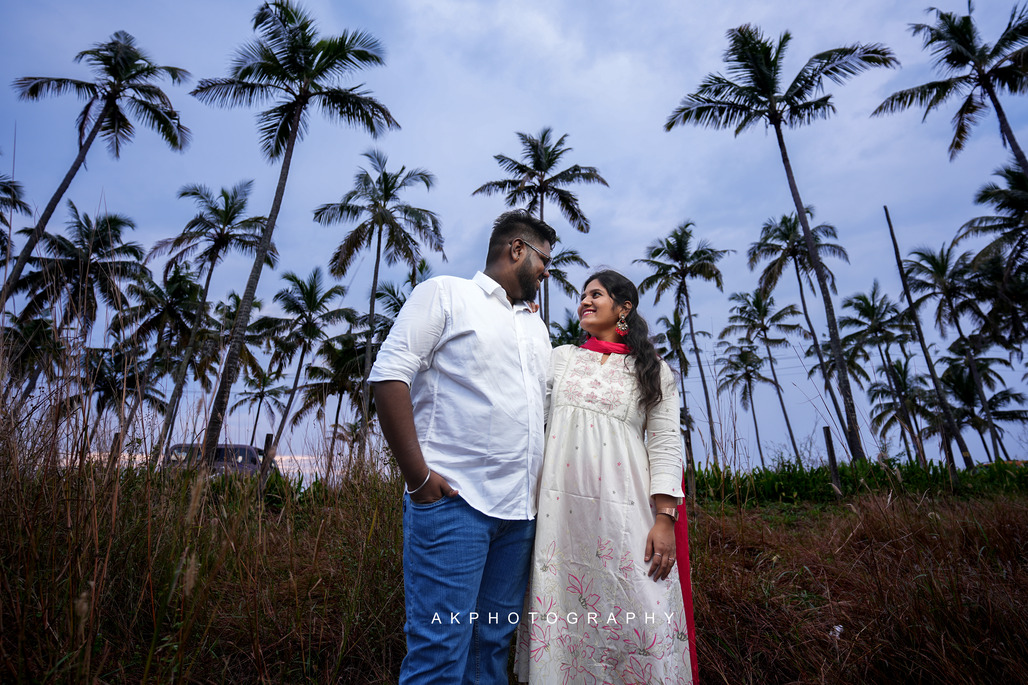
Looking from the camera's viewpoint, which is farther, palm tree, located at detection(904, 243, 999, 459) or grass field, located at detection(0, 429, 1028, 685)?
palm tree, located at detection(904, 243, 999, 459)

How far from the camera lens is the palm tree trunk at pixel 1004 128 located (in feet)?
48.8

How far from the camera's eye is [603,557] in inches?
71.1

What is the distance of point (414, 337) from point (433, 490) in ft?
1.49

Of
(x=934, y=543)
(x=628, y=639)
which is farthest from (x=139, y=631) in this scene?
(x=934, y=543)

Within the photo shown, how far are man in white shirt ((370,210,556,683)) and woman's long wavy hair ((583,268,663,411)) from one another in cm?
41

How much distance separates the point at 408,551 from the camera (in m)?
1.59

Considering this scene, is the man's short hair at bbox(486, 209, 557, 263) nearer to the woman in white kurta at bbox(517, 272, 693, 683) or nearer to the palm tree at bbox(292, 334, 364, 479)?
the woman in white kurta at bbox(517, 272, 693, 683)

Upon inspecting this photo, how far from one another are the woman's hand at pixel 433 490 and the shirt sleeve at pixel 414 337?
11.3 inches

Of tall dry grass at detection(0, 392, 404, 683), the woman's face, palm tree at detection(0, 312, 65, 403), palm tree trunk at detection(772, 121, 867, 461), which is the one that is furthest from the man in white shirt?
palm tree trunk at detection(772, 121, 867, 461)

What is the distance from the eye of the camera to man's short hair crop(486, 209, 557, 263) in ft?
6.73

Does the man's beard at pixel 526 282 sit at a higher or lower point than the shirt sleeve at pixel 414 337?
higher

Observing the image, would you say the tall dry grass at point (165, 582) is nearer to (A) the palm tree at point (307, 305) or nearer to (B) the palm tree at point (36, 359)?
(B) the palm tree at point (36, 359)

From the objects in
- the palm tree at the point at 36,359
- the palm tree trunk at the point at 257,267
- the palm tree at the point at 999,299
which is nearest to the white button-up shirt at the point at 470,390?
the palm tree at the point at 36,359

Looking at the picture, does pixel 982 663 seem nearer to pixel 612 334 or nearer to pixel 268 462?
pixel 612 334
